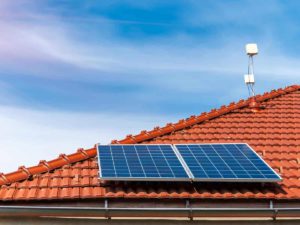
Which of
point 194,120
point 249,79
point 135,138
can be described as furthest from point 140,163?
point 249,79

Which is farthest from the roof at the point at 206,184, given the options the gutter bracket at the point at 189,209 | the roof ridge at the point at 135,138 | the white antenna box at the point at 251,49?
the white antenna box at the point at 251,49

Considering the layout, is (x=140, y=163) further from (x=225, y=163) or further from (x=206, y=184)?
(x=225, y=163)

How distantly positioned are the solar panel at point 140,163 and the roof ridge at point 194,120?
1.14m

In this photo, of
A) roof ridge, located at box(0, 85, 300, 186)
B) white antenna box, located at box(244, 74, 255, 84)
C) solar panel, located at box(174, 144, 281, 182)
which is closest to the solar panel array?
solar panel, located at box(174, 144, 281, 182)

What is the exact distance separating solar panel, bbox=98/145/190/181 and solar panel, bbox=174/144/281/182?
0.32m

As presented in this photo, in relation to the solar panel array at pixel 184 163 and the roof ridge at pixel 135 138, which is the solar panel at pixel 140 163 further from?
the roof ridge at pixel 135 138

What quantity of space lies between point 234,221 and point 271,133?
16.6ft

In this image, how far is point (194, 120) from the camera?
1552 cm

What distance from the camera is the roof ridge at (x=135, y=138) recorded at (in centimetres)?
1134

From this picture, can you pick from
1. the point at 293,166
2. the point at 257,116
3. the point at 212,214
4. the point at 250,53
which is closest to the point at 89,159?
the point at 212,214

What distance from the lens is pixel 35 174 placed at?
11539 millimetres

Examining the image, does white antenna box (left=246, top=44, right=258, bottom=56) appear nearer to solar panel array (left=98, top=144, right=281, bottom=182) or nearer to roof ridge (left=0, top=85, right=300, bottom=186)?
roof ridge (left=0, top=85, right=300, bottom=186)

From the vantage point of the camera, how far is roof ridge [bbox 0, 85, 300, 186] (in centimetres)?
1134

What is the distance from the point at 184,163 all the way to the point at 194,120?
12.9 feet
